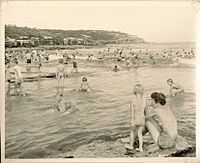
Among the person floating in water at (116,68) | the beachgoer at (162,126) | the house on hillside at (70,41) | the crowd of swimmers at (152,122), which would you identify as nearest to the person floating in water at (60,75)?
the house on hillside at (70,41)

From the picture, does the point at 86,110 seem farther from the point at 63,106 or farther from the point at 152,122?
the point at 152,122

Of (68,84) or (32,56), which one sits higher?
(32,56)

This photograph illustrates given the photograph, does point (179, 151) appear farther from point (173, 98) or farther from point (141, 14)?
point (141, 14)

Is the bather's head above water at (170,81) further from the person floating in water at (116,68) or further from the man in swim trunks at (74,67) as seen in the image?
the man in swim trunks at (74,67)

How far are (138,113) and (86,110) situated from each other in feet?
1.23

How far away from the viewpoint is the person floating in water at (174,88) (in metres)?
2.68

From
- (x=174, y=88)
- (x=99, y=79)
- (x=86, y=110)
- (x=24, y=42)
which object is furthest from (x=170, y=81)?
(x=24, y=42)

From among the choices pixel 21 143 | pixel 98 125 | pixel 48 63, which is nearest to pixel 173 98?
pixel 98 125

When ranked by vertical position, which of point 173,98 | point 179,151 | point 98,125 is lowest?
point 179,151

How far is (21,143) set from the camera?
2.62 metres

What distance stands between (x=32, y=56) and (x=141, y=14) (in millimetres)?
843

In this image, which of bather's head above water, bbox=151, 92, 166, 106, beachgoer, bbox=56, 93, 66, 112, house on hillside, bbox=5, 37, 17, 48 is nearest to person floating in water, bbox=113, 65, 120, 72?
bather's head above water, bbox=151, 92, 166, 106

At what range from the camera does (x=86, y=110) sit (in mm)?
2654

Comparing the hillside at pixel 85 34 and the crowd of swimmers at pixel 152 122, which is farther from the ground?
the hillside at pixel 85 34
